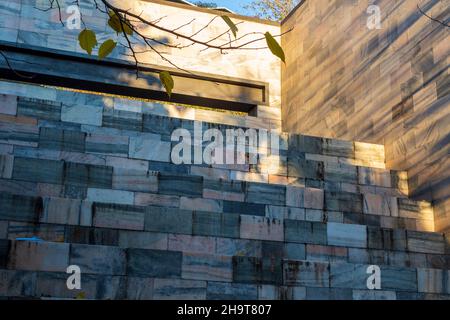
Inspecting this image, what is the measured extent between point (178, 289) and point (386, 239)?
2.70 meters

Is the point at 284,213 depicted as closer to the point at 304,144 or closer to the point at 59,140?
the point at 304,144

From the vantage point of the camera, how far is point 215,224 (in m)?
7.02

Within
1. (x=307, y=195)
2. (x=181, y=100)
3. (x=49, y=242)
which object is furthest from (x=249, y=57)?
(x=49, y=242)

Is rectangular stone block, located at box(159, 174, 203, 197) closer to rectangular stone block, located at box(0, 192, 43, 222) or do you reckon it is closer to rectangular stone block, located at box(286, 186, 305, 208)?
rectangular stone block, located at box(286, 186, 305, 208)

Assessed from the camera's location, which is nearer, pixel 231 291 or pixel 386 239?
pixel 231 291

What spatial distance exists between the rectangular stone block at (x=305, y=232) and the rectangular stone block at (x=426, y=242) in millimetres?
1123

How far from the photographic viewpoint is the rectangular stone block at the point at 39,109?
28.0 feet

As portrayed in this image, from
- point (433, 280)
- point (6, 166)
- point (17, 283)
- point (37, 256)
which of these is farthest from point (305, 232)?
Result: point (6, 166)

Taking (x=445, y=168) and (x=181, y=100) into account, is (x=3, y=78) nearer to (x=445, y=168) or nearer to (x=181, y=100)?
(x=181, y=100)

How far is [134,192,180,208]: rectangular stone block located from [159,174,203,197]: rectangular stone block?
13 centimetres

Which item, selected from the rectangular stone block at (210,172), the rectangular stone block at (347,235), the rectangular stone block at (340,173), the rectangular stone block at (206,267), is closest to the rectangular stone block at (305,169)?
the rectangular stone block at (340,173)

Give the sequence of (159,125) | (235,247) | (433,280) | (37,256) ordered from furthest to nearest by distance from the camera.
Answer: (159,125), (433,280), (235,247), (37,256)

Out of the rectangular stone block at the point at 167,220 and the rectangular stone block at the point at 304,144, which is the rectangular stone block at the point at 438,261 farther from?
the rectangular stone block at the point at 167,220

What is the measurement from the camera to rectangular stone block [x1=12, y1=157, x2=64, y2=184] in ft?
23.4
